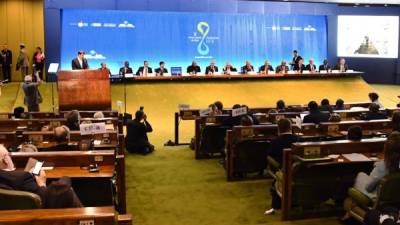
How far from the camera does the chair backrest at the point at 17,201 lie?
12.1 feet

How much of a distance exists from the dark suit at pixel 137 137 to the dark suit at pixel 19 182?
4697 millimetres

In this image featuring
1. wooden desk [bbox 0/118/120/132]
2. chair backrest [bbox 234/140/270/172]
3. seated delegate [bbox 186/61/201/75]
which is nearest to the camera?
chair backrest [bbox 234/140/270/172]

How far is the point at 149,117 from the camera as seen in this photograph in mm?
12367

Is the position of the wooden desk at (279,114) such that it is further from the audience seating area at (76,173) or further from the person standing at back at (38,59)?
the person standing at back at (38,59)

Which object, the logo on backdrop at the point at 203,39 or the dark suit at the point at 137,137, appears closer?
the dark suit at the point at 137,137

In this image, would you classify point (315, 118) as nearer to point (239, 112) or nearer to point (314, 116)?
point (314, 116)

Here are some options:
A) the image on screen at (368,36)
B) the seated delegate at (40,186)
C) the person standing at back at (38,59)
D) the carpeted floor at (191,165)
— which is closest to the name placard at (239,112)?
the carpeted floor at (191,165)

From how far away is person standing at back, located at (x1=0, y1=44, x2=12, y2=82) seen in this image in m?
16.4

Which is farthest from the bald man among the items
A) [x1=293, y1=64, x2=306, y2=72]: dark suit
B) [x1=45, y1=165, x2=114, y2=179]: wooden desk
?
[x1=293, y1=64, x2=306, y2=72]: dark suit

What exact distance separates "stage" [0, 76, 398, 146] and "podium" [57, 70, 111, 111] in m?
2.06

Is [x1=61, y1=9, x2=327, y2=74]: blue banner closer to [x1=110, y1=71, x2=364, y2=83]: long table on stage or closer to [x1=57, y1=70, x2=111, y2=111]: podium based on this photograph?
[x1=110, y1=71, x2=364, y2=83]: long table on stage

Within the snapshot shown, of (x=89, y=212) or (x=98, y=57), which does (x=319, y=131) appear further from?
(x=98, y=57)

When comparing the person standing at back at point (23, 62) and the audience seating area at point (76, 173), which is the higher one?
the person standing at back at point (23, 62)

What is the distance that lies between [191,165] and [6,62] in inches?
424
